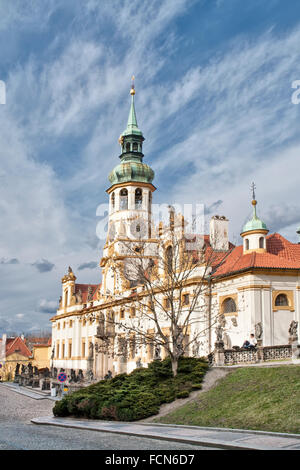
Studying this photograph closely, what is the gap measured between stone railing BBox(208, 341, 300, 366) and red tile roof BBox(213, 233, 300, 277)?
8.49 m

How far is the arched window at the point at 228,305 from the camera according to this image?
36928mm

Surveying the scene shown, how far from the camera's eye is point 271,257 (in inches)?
1423

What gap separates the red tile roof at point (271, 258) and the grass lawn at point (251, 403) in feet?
44.1

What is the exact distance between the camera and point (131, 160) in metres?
62.8

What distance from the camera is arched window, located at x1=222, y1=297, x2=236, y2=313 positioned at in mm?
36928

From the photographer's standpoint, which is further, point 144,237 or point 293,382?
point 144,237

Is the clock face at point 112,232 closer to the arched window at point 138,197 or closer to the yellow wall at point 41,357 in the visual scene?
the arched window at point 138,197

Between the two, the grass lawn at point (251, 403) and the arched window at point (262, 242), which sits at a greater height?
the arched window at point (262, 242)

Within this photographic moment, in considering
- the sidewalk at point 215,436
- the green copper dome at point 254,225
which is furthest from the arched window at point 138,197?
the sidewalk at point 215,436

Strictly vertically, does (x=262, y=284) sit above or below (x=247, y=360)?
above

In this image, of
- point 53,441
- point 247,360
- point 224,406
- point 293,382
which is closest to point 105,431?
point 53,441

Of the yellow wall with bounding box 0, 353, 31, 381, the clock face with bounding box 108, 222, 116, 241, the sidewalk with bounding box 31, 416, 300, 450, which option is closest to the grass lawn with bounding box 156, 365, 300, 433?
the sidewalk with bounding box 31, 416, 300, 450
